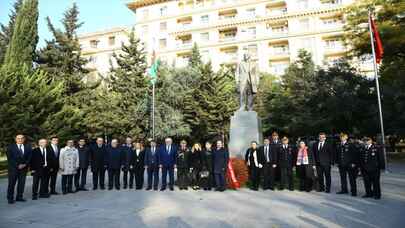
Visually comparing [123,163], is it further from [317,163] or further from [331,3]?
[331,3]

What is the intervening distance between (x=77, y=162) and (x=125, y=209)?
371cm

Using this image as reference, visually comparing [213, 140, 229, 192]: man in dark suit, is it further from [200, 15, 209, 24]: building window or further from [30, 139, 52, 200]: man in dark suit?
[200, 15, 209, 24]: building window

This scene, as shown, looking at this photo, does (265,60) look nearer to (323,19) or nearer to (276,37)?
(276,37)

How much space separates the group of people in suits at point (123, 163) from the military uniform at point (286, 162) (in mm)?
1771

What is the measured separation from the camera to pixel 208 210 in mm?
6949

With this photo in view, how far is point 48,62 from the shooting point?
24.9m

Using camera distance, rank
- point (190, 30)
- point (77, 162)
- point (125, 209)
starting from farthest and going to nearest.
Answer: point (190, 30)
point (77, 162)
point (125, 209)

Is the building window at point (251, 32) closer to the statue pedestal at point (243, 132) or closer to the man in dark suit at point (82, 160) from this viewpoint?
the statue pedestal at point (243, 132)

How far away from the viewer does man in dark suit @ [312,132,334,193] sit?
29.9 feet

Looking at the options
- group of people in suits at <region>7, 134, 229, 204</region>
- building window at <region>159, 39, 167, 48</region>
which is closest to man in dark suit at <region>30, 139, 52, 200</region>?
group of people in suits at <region>7, 134, 229, 204</region>

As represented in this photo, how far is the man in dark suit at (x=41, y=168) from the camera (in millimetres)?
9000

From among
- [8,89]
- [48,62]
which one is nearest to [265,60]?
[48,62]

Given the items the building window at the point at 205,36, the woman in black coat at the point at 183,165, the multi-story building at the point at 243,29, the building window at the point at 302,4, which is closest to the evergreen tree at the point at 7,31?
the multi-story building at the point at 243,29

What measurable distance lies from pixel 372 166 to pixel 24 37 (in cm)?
2426
